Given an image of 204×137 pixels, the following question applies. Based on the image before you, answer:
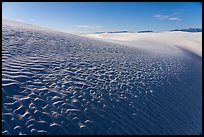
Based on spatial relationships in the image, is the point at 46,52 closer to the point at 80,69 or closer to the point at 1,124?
the point at 80,69

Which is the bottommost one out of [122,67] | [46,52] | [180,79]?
[180,79]

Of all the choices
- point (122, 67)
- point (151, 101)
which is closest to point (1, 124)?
point (151, 101)

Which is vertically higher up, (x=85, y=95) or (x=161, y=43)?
(x=85, y=95)

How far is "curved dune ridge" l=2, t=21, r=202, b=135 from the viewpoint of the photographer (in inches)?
226

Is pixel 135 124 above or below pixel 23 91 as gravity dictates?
below

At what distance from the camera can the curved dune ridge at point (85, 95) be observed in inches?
226

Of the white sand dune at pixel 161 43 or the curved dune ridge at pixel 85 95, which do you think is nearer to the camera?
the curved dune ridge at pixel 85 95

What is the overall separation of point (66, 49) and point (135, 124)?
6055 millimetres

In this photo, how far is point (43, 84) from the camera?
704cm

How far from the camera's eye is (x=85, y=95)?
712cm

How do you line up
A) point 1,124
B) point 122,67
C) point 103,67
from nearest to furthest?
point 1,124, point 103,67, point 122,67

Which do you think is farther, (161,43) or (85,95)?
(161,43)

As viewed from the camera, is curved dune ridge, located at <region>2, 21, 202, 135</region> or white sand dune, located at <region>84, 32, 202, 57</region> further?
white sand dune, located at <region>84, 32, 202, 57</region>

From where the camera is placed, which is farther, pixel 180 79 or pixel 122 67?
pixel 180 79
